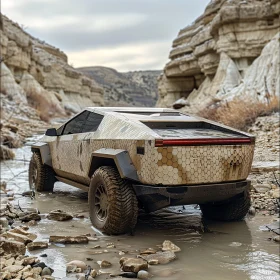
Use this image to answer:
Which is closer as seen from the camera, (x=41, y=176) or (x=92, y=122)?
(x=92, y=122)

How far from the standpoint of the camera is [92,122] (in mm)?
5312

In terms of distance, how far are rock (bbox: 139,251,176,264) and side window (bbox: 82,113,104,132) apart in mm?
2084

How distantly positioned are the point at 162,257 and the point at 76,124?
2.90 m

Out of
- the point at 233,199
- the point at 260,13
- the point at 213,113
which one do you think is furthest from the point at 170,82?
the point at 233,199

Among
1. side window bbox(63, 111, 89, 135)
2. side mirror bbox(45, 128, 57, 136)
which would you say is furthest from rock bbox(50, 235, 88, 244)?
side mirror bbox(45, 128, 57, 136)

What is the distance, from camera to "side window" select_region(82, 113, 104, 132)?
5.13 meters

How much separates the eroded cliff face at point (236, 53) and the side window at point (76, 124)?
8.23m

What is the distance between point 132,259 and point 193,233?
1233 millimetres

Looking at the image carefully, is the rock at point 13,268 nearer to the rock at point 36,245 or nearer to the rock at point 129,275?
the rock at point 36,245

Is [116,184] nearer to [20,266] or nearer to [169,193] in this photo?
[169,193]

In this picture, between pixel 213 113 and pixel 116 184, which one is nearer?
pixel 116 184

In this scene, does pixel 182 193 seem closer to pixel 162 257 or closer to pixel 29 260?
pixel 162 257

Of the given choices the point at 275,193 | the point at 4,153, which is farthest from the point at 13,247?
the point at 4,153

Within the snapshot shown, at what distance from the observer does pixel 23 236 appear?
3.92 m
